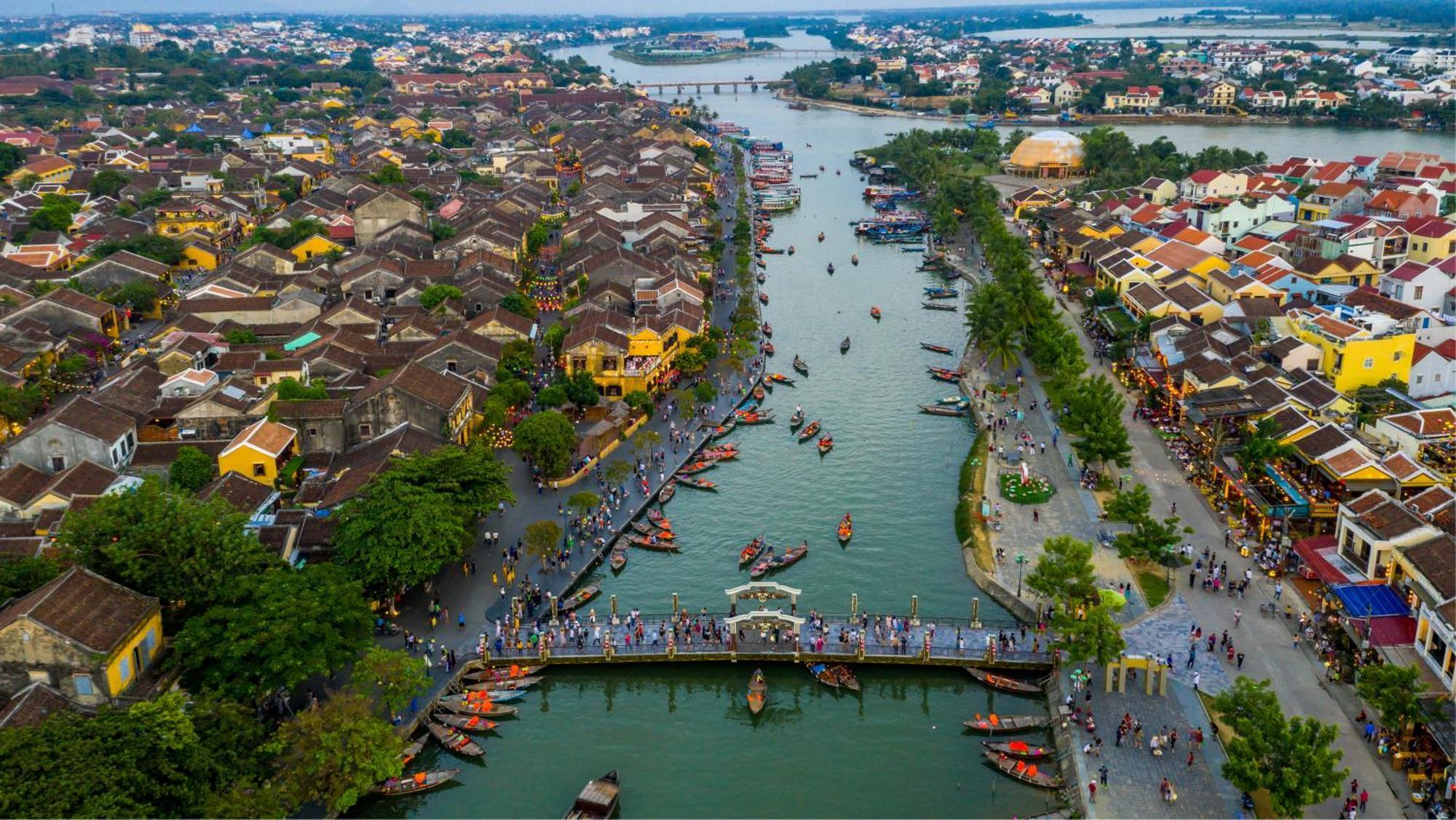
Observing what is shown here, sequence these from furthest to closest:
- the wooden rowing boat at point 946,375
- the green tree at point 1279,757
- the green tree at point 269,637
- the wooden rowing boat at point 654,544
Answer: the wooden rowing boat at point 946,375, the wooden rowing boat at point 654,544, the green tree at point 269,637, the green tree at point 1279,757

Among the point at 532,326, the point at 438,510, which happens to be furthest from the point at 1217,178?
the point at 438,510

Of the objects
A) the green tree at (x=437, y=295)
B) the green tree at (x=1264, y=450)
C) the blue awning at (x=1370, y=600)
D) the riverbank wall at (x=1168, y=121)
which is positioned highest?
the riverbank wall at (x=1168, y=121)

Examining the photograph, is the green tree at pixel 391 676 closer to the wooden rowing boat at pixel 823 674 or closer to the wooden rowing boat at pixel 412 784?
the wooden rowing boat at pixel 412 784

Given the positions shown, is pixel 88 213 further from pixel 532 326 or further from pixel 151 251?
pixel 532 326

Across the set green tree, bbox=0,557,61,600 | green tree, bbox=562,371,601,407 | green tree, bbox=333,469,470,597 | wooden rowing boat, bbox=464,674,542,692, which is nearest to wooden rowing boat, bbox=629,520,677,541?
green tree, bbox=333,469,470,597

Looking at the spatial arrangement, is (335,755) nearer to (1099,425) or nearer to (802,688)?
(802,688)

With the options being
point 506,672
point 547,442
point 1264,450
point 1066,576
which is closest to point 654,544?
point 547,442

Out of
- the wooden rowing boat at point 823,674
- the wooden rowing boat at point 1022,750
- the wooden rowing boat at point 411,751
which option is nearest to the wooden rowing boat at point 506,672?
the wooden rowing boat at point 411,751

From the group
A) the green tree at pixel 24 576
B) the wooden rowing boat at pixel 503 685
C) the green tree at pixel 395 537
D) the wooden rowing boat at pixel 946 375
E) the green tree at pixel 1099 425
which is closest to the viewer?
the green tree at pixel 24 576

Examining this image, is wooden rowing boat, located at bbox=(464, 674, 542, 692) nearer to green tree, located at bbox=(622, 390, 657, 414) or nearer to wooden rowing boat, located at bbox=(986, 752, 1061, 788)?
wooden rowing boat, located at bbox=(986, 752, 1061, 788)
